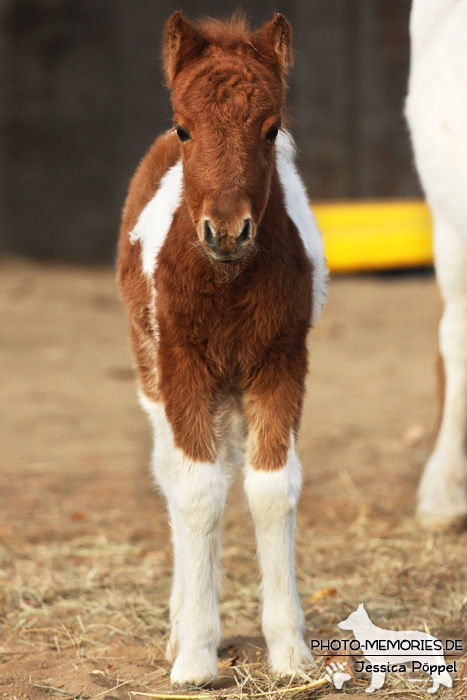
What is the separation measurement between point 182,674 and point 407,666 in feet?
2.44

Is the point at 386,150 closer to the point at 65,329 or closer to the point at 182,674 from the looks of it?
the point at 65,329

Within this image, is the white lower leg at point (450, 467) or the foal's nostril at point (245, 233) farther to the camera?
the white lower leg at point (450, 467)

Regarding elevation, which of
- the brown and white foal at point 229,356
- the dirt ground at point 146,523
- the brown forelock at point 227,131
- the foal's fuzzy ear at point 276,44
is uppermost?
the foal's fuzzy ear at point 276,44

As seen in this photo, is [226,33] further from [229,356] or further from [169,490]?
[169,490]

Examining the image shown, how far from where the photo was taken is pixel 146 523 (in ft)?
14.8

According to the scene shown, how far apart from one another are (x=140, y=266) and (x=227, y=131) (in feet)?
2.61

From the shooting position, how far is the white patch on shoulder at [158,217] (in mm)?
2754

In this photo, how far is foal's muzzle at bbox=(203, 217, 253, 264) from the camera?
85.7 inches

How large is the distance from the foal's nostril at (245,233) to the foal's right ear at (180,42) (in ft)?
1.96

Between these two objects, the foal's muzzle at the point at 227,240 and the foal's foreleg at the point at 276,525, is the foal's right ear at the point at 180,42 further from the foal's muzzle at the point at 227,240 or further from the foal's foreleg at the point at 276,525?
the foal's foreleg at the point at 276,525

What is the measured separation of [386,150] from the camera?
35.7 feet

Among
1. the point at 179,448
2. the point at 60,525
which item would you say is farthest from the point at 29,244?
the point at 179,448

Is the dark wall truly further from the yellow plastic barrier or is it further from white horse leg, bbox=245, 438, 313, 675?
white horse leg, bbox=245, 438, 313, 675

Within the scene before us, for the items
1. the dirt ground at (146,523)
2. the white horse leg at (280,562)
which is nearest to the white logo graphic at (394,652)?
the dirt ground at (146,523)
